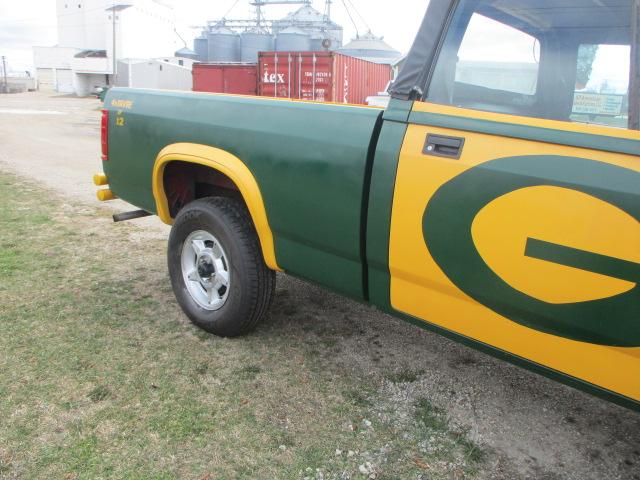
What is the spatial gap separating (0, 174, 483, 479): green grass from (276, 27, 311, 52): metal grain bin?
4009 cm

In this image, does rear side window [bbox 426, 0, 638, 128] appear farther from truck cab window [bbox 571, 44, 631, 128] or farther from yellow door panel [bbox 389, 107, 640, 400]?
yellow door panel [bbox 389, 107, 640, 400]

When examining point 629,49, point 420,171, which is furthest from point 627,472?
point 629,49

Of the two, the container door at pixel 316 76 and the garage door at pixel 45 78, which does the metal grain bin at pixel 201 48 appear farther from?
the container door at pixel 316 76

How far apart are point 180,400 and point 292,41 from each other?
4218cm

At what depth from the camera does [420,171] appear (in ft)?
7.00

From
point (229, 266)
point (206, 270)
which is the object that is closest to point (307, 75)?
point (206, 270)

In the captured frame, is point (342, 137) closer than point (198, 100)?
Yes

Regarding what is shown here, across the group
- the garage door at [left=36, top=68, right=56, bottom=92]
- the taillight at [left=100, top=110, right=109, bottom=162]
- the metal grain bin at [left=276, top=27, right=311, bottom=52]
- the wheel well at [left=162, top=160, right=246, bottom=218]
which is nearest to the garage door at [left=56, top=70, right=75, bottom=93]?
the garage door at [left=36, top=68, right=56, bottom=92]

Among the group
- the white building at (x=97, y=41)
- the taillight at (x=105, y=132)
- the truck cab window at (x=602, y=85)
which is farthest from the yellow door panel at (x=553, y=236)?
the white building at (x=97, y=41)

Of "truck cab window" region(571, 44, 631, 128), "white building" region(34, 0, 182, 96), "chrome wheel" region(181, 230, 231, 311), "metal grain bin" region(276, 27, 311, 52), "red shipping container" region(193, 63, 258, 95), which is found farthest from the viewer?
"white building" region(34, 0, 182, 96)

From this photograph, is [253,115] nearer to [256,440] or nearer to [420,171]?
[420,171]

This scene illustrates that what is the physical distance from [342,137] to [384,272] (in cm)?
63

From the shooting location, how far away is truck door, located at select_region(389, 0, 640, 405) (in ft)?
5.77

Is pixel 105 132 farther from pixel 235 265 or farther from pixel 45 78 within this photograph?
pixel 45 78
